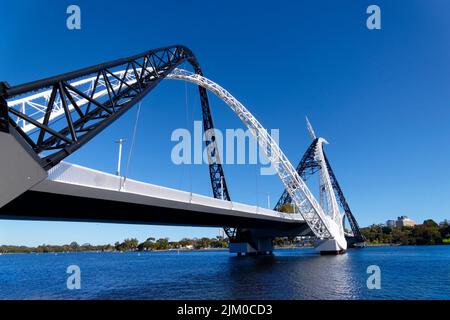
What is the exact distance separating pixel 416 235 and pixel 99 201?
186 metres

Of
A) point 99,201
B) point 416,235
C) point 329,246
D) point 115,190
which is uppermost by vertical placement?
point 115,190

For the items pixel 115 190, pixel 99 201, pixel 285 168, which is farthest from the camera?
pixel 285 168

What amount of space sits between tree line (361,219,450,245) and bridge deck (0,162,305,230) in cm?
15820

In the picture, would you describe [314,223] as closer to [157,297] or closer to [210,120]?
[210,120]

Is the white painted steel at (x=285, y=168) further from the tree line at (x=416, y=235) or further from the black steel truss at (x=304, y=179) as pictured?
the tree line at (x=416, y=235)

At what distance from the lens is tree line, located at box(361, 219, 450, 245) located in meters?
166

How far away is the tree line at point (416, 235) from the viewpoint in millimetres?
165625

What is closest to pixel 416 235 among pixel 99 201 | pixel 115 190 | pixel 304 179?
pixel 304 179

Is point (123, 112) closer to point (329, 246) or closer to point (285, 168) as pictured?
point (285, 168)

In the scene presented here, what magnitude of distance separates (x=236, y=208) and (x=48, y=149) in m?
41.2

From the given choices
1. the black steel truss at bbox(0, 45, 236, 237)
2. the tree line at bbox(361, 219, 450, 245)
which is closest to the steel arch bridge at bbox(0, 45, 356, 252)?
the black steel truss at bbox(0, 45, 236, 237)

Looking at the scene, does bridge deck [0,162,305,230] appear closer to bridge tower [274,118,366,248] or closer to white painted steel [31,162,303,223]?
white painted steel [31,162,303,223]

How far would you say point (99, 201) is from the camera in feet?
87.1
